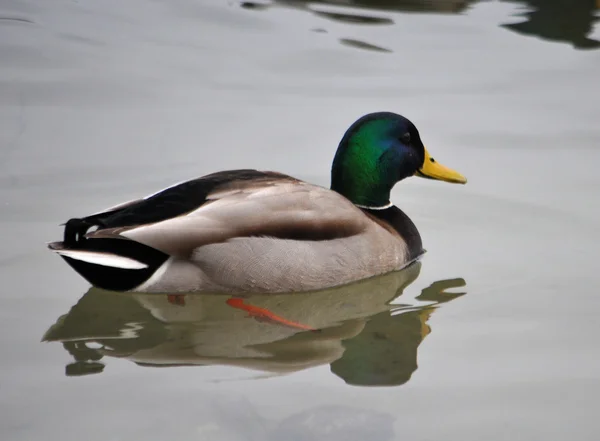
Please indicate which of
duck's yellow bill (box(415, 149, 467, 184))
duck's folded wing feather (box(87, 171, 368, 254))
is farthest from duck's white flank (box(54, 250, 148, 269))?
duck's yellow bill (box(415, 149, 467, 184))

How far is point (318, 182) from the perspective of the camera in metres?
7.48

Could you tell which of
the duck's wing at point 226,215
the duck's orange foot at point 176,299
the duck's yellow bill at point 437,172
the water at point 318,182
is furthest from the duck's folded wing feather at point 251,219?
the duck's yellow bill at point 437,172

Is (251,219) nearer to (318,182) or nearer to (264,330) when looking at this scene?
(264,330)

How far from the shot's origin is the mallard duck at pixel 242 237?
5609 millimetres

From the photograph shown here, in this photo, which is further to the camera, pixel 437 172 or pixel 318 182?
pixel 318 182

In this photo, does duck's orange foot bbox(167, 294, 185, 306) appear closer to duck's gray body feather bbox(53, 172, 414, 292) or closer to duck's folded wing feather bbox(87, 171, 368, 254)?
duck's gray body feather bbox(53, 172, 414, 292)

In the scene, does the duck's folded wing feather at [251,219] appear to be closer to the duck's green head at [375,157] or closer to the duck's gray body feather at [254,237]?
the duck's gray body feather at [254,237]

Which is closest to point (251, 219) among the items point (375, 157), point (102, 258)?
point (102, 258)

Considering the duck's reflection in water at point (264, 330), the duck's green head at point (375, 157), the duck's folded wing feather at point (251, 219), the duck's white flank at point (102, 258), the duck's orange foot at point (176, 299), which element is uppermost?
the duck's green head at point (375, 157)

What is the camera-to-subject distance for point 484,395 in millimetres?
4883

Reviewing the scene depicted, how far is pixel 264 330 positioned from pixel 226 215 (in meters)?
0.65

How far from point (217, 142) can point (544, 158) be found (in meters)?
2.33

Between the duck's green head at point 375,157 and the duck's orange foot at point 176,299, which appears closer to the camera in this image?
the duck's orange foot at point 176,299

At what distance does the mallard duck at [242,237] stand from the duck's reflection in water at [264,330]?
0.11 meters
